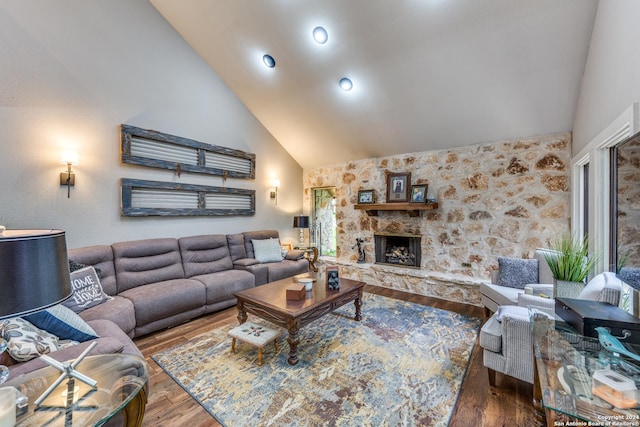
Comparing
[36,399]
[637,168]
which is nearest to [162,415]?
[36,399]

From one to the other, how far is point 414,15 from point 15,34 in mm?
3984

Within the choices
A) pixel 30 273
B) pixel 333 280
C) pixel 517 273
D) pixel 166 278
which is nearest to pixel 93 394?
pixel 30 273

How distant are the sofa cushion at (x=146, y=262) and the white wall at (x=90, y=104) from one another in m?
0.28

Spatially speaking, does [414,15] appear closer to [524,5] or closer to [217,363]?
[524,5]

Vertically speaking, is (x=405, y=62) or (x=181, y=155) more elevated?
(x=405, y=62)

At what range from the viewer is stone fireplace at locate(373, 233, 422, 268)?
4469 millimetres

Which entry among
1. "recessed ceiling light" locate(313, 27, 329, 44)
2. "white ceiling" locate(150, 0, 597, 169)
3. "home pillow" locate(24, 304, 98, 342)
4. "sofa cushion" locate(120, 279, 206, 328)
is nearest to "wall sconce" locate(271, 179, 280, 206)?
"white ceiling" locate(150, 0, 597, 169)

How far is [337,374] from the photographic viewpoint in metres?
2.11

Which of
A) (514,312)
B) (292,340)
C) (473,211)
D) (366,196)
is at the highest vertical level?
(366,196)

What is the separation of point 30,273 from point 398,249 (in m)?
4.60

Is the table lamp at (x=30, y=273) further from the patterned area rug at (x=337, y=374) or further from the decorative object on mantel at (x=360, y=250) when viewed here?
the decorative object on mantel at (x=360, y=250)

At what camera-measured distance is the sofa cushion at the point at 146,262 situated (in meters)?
3.06

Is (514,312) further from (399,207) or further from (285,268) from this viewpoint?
(285,268)

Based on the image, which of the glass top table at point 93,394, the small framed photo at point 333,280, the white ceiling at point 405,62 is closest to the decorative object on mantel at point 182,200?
the white ceiling at point 405,62
